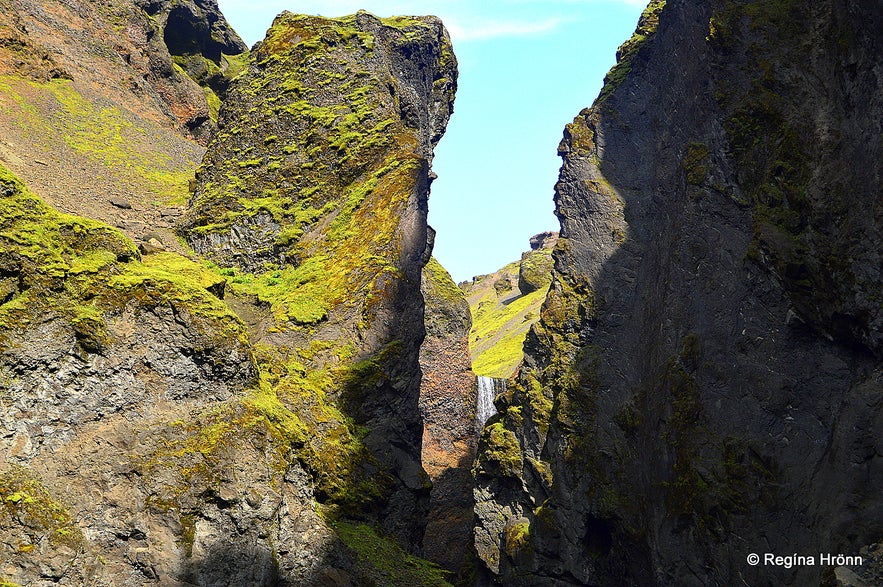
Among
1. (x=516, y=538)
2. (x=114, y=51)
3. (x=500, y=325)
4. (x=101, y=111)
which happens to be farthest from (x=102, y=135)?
(x=500, y=325)

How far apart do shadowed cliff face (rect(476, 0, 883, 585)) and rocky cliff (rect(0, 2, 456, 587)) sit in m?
9.98

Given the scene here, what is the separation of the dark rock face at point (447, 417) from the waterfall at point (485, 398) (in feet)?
2.04

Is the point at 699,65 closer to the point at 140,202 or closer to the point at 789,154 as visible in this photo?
the point at 789,154

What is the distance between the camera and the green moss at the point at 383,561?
20281mm

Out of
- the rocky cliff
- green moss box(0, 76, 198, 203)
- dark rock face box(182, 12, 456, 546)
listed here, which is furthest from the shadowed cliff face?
green moss box(0, 76, 198, 203)

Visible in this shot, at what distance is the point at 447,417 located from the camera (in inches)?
1987

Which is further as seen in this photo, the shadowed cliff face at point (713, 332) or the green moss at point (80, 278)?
the shadowed cliff face at point (713, 332)

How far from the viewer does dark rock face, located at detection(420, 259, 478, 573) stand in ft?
144

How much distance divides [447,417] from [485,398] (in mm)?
4427

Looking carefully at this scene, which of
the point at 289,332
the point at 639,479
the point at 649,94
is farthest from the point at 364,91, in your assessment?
the point at 639,479

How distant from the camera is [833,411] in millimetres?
22422

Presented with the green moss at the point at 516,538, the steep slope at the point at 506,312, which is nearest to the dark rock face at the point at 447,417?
the green moss at the point at 516,538

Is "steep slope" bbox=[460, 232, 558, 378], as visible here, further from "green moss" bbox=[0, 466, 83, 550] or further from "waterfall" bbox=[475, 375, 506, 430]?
"green moss" bbox=[0, 466, 83, 550]

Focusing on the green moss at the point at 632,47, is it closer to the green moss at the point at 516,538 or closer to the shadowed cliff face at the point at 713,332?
the shadowed cliff face at the point at 713,332
